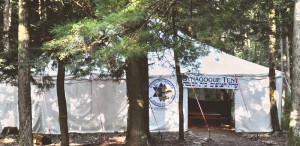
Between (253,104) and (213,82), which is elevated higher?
(213,82)

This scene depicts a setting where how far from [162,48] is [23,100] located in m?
2.59

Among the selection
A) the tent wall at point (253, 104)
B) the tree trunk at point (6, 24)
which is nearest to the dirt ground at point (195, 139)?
the tent wall at point (253, 104)

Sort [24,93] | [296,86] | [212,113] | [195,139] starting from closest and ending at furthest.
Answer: [296,86]
[24,93]
[195,139]
[212,113]

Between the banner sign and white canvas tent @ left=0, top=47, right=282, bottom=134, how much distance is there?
0.08 m

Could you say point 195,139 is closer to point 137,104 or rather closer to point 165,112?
point 165,112

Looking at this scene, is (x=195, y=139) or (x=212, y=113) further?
(x=212, y=113)

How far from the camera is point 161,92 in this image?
44.4 ft

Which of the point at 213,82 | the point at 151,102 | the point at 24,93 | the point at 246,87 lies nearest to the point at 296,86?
the point at 24,93

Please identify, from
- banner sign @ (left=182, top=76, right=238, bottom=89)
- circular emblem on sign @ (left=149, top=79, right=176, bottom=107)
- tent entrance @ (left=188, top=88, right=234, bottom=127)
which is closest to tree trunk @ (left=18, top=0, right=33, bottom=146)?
circular emblem on sign @ (left=149, top=79, right=176, bottom=107)

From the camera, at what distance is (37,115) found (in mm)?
13594

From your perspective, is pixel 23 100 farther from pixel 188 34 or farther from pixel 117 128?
pixel 117 128

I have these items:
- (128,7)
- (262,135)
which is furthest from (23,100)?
(262,135)

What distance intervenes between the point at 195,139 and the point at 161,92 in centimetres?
257

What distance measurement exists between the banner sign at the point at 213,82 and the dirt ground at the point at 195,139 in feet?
4.98
